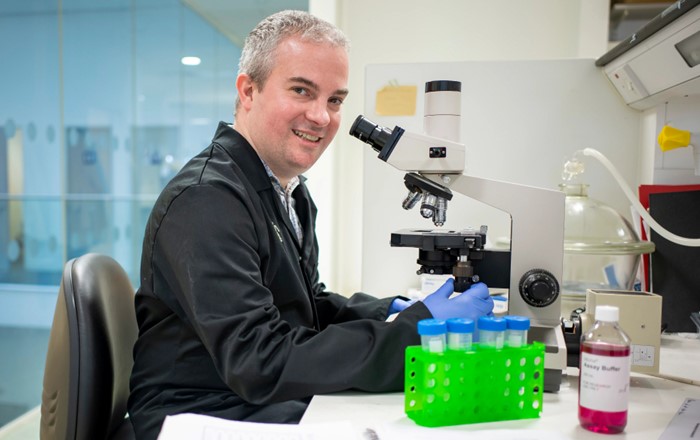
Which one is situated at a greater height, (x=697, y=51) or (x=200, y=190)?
(x=697, y=51)

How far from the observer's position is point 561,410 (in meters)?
0.78

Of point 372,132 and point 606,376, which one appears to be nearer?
point 606,376

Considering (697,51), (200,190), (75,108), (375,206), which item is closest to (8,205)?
(75,108)

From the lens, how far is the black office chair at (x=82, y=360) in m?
0.92

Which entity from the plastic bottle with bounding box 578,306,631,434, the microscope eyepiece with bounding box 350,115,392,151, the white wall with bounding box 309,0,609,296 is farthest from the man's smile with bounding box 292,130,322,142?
the white wall with bounding box 309,0,609,296

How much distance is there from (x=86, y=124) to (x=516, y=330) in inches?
117

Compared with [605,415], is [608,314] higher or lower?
higher

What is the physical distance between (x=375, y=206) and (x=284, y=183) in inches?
23.9

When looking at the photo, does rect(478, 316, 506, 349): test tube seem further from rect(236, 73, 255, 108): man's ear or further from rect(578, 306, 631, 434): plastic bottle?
rect(236, 73, 255, 108): man's ear

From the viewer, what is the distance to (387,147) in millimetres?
906

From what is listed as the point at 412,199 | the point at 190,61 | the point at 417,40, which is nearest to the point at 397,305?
the point at 412,199

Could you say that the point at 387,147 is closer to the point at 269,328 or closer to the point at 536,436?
the point at 269,328

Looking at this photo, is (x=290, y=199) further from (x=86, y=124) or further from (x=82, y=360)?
(x=86, y=124)

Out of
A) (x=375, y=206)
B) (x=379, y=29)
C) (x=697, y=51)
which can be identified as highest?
(x=379, y=29)
